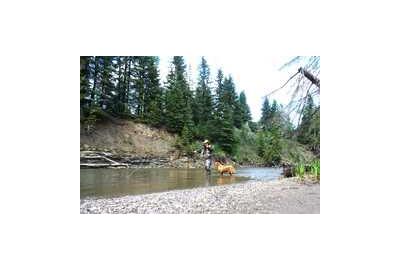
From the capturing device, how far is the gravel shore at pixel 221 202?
579cm

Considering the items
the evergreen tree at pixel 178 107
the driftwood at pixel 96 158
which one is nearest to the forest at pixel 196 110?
the evergreen tree at pixel 178 107

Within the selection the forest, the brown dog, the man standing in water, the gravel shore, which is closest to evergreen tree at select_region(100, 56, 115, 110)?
the forest

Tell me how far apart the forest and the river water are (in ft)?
0.65

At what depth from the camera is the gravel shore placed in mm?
5785

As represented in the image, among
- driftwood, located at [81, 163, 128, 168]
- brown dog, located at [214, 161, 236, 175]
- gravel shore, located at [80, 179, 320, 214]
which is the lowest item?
gravel shore, located at [80, 179, 320, 214]

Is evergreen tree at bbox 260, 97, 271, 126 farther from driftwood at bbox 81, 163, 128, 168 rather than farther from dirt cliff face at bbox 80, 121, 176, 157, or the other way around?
driftwood at bbox 81, 163, 128, 168

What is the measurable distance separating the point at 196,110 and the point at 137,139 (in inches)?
36.0

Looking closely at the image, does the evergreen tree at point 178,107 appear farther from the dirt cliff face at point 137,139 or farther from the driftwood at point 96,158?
Answer: the driftwood at point 96,158

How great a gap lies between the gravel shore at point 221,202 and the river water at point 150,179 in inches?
5.9

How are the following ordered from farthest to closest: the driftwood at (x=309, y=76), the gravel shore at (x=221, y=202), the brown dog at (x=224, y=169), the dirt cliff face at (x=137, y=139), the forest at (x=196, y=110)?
the brown dog at (x=224, y=169)
the dirt cliff face at (x=137, y=139)
the forest at (x=196, y=110)
the driftwood at (x=309, y=76)
the gravel shore at (x=221, y=202)

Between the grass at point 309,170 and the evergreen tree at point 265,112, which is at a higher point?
the evergreen tree at point 265,112
